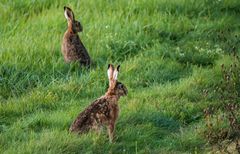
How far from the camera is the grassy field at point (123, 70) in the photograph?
8.45 meters

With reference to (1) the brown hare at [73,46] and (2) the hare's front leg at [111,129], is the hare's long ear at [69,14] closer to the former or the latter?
(1) the brown hare at [73,46]

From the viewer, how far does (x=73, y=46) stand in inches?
413

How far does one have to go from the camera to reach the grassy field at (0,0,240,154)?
8.45 meters

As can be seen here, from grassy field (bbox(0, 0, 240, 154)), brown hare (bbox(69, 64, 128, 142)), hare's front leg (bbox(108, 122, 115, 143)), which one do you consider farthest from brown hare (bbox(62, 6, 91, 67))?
hare's front leg (bbox(108, 122, 115, 143))

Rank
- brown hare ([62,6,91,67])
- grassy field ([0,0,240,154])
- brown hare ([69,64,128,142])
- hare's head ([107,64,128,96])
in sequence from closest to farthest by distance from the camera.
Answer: brown hare ([69,64,128,142])
grassy field ([0,0,240,154])
hare's head ([107,64,128,96])
brown hare ([62,6,91,67])

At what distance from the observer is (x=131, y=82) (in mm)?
10141

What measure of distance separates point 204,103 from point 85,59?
1.90m

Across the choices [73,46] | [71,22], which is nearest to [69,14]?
[71,22]

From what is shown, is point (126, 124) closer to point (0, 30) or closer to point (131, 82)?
point (131, 82)

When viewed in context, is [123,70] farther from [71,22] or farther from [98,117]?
[98,117]

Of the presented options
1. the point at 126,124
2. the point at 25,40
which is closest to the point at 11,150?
the point at 126,124

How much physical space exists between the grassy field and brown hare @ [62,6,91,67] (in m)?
0.14

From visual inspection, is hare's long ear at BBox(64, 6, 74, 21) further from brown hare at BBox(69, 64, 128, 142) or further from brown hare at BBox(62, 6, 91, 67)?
brown hare at BBox(69, 64, 128, 142)

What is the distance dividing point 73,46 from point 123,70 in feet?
2.56
